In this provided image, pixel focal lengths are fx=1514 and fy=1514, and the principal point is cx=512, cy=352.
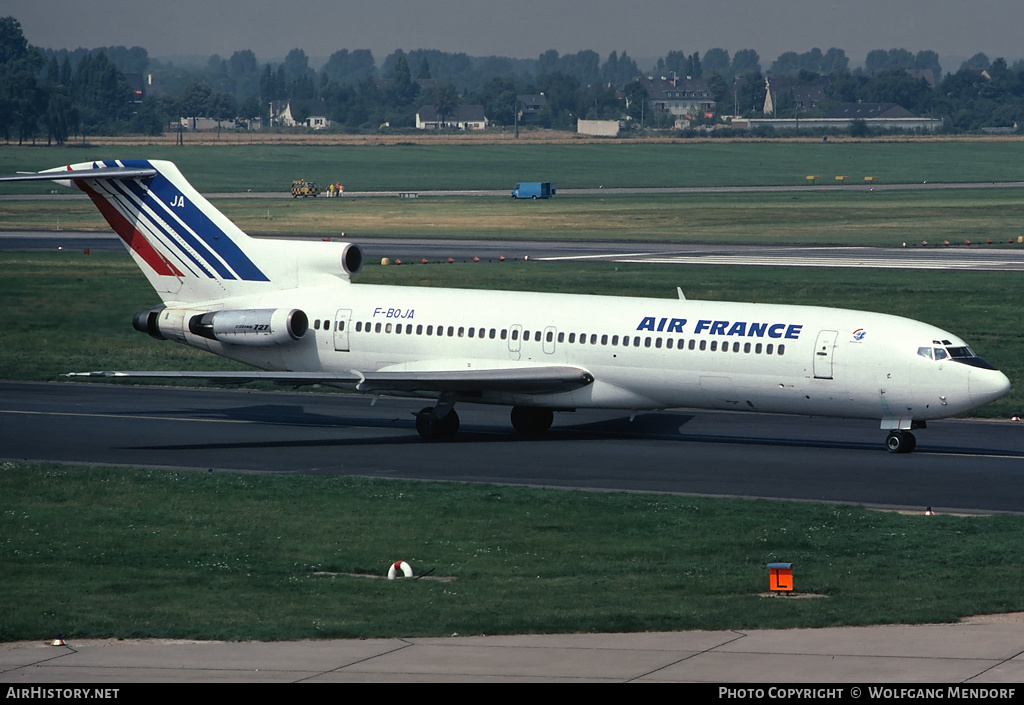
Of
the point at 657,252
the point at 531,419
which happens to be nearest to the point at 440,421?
the point at 531,419

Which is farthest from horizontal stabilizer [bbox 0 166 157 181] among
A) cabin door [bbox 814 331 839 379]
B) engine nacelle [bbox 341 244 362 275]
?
cabin door [bbox 814 331 839 379]

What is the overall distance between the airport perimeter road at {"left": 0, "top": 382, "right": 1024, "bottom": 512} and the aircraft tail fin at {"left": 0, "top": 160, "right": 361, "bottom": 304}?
3.82 m

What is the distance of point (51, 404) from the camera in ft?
145

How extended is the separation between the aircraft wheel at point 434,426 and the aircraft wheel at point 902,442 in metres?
11.0

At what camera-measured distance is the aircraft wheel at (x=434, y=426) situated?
38906 mm

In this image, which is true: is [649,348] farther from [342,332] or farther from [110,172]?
[110,172]

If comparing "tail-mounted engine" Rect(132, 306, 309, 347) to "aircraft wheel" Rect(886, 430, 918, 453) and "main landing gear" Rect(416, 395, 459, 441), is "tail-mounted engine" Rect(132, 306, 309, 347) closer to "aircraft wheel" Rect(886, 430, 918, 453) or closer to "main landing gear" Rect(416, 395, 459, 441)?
"main landing gear" Rect(416, 395, 459, 441)

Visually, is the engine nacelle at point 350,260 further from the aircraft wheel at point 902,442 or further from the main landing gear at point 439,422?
the aircraft wheel at point 902,442

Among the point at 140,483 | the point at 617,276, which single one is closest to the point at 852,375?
the point at 140,483

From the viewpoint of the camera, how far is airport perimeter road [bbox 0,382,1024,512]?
32.6m

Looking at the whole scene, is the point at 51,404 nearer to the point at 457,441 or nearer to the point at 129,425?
the point at 129,425

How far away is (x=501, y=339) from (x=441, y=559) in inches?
596

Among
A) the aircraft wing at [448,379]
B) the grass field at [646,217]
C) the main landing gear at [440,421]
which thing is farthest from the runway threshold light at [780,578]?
the grass field at [646,217]

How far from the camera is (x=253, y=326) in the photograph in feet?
134
